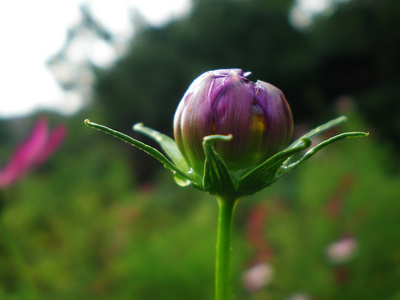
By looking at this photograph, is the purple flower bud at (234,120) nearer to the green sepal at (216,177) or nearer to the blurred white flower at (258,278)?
the green sepal at (216,177)

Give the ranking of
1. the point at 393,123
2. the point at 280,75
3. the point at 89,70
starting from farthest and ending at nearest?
the point at 89,70 < the point at 280,75 < the point at 393,123

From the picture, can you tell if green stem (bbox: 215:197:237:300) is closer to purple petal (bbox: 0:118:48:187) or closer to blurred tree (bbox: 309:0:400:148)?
purple petal (bbox: 0:118:48:187)

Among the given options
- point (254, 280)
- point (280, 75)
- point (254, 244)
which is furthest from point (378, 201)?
point (280, 75)

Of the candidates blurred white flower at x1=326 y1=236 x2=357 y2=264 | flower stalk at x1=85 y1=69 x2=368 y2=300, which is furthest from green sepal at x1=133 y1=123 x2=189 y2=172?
blurred white flower at x1=326 y1=236 x2=357 y2=264

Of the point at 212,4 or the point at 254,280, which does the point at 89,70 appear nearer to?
the point at 212,4

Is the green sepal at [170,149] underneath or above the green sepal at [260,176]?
above

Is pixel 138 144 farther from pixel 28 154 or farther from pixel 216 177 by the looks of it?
pixel 28 154

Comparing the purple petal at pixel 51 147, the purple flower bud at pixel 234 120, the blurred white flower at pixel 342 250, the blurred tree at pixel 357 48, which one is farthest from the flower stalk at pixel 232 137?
the blurred tree at pixel 357 48
